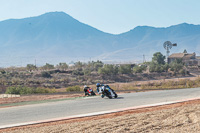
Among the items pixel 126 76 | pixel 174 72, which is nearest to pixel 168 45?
pixel 174 72

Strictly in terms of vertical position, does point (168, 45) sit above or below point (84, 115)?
above

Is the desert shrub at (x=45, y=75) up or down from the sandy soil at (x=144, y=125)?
up

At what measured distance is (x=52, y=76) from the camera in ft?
187

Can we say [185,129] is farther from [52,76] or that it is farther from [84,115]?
[52,76]

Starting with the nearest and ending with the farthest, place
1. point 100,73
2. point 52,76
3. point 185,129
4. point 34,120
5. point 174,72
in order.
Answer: point 185,129
point 34,120
point 52,76
point 100,73
point 174,72

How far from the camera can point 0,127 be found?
1187 cm

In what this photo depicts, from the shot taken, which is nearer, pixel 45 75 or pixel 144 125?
pixel 144 125

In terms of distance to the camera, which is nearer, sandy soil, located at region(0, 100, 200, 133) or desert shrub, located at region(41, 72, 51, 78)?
sandy soil, located at region(0, 100, 200, 133)

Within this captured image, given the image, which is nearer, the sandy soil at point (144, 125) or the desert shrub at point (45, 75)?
the sandy soil at point (144, 125)

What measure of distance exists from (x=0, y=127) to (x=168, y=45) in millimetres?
113328

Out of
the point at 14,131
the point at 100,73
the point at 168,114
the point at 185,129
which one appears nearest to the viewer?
the point at 185,129

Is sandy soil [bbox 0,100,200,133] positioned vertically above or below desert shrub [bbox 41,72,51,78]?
below

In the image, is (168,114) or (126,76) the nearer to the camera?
(168,114)

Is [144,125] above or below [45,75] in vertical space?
below
